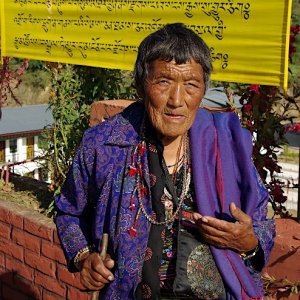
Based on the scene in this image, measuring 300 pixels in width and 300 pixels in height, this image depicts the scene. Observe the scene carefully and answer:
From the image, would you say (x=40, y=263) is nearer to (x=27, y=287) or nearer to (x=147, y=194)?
(x=27, y=287)

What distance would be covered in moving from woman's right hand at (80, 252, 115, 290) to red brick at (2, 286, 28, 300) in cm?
211

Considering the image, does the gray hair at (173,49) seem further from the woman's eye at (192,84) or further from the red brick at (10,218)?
the red brick at (10,218)

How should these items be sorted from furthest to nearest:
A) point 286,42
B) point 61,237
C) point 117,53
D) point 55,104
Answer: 1. point 55,104
2. point 117,53
3. point 286,42
4. point 61,237

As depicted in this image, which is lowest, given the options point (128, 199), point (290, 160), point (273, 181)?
point (290, 160)

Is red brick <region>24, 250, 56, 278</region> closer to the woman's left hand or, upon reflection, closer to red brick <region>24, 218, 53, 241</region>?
red brick <region>24, 218, 53, 241</region>

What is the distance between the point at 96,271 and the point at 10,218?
214 centimetres

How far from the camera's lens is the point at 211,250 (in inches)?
70.1

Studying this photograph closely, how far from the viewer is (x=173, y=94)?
5.74ft

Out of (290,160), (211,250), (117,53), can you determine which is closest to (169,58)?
(211,250)

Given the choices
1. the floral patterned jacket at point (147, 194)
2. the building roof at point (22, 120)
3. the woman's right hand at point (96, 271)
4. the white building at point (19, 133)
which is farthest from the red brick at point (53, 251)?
the white building at point (19, 133)

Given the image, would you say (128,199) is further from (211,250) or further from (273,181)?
(273,181)

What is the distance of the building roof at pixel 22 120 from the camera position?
51.9 ft

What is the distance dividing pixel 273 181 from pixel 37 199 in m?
1.84

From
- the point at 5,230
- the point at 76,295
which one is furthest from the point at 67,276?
the point at 5,230
